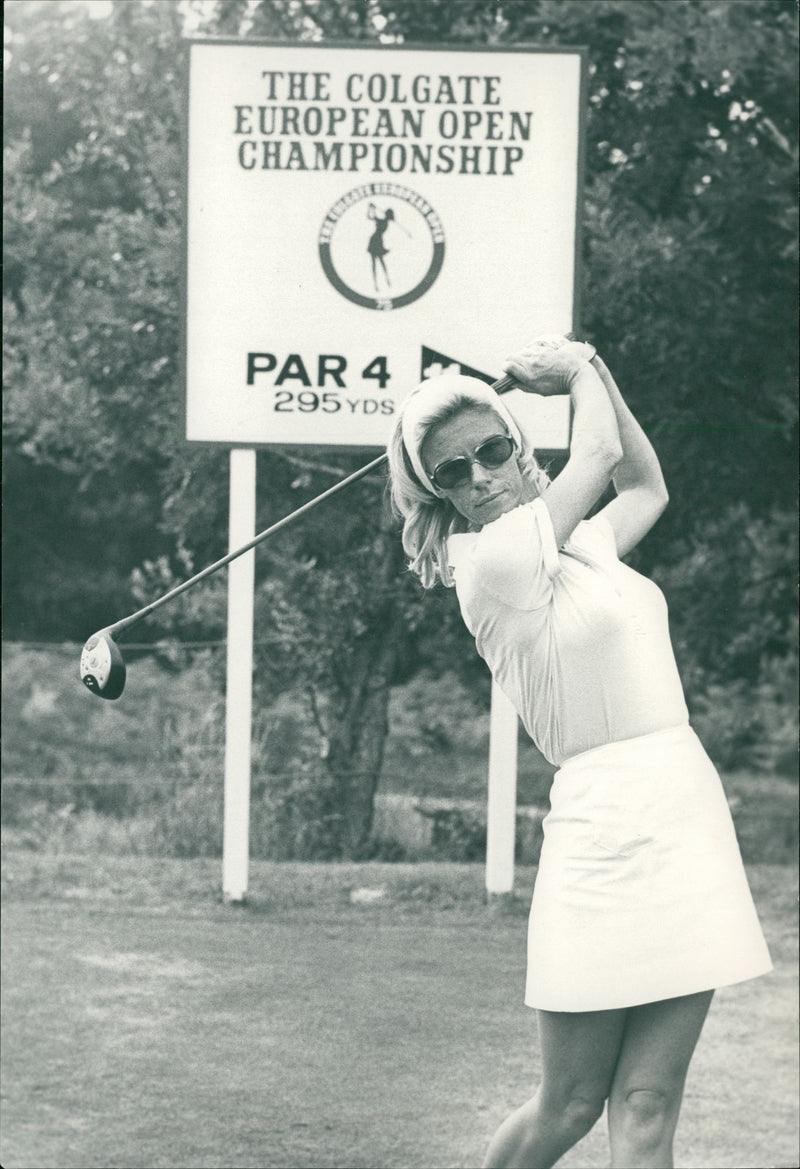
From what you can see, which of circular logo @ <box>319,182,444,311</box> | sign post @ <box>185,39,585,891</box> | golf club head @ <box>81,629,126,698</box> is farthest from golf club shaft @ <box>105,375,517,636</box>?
circular logo @ <box>319,182,444,311</box>

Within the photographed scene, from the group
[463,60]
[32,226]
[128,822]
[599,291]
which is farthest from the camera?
[32,226]

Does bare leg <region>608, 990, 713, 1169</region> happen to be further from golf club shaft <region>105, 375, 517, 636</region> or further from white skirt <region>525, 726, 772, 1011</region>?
golf club shaft <region>105, 375, 517, 636</region>

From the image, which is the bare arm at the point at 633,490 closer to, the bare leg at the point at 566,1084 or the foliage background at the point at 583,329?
the bare leg at the point at 566,1084

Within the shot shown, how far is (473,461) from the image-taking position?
2893mm

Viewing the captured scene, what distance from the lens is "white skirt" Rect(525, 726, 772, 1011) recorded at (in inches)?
107

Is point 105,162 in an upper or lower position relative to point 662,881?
upper

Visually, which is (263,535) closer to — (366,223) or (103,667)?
(103,667)

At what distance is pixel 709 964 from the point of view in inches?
107

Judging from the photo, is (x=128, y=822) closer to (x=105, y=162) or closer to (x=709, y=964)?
(x=105, y=162)

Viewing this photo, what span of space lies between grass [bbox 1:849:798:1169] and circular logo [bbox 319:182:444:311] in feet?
8.15

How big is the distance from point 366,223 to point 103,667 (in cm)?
413

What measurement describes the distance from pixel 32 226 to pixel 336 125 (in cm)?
401

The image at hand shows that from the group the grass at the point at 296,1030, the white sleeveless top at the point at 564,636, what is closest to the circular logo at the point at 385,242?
the grass at the point at 296,1030

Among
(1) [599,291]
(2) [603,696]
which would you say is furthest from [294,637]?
(2) [603,696]
